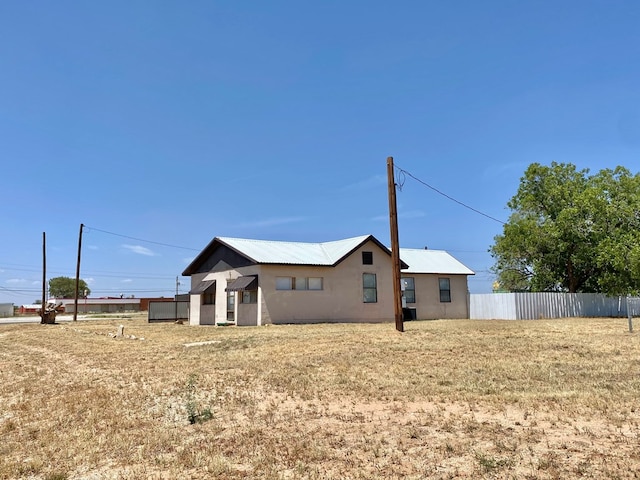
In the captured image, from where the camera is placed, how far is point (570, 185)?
35469 millimetres

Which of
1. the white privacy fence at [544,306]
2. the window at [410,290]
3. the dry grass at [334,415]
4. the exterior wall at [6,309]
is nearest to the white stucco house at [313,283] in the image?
the window at [410,290]

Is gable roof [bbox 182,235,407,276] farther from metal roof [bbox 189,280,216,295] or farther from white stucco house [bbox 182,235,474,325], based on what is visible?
metal roof [bbox 189,280,216,295]

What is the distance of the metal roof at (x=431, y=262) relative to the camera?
31.2m

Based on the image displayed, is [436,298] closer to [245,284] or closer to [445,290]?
[445,290]

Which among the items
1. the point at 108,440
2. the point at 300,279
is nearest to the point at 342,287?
the point at 300,279

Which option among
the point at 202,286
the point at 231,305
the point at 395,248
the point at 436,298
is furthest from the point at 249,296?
the point at 436,298

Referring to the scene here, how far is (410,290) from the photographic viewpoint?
101ft

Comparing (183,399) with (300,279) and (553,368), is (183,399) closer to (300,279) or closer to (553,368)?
(553,368)

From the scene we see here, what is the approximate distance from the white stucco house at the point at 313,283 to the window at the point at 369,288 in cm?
6

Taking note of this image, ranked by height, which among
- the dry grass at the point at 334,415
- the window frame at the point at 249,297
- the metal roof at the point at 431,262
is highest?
the metal roof at the point at 431,262

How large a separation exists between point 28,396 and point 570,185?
3573 cm

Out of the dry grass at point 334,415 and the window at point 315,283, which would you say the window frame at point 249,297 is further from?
the dry grass at point 334,415

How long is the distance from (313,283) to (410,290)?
7.24 meters

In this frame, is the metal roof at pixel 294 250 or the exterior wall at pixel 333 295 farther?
the metal roof at pixel 294 250
